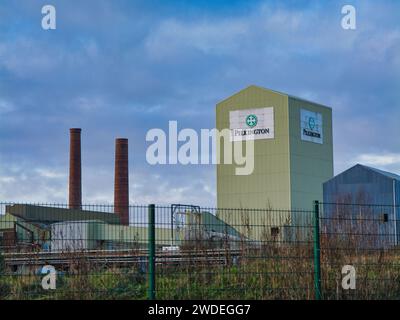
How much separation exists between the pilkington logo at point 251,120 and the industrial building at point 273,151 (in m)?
0.10

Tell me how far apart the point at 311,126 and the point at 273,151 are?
589 cm

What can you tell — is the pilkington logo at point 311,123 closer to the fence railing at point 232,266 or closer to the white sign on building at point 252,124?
the white sign on building at point 252,124

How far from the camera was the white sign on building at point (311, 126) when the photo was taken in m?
70.6

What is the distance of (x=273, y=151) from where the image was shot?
2707 inches

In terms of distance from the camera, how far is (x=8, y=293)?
14727 millimetres

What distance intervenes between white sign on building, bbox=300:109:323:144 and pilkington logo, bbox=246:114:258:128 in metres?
4.51

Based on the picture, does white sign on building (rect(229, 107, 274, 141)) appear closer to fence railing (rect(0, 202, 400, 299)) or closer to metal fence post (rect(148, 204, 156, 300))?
fence railing (rect(0, 202, 400, 299))

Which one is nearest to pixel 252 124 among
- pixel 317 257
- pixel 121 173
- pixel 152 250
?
pixel 121 173

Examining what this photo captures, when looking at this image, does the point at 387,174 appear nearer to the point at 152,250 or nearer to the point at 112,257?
the point at 112,257

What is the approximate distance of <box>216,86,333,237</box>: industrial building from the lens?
68062mm

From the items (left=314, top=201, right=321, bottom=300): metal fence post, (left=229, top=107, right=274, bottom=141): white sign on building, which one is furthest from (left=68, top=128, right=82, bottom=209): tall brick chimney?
(left=314, top=201, right=321, bottom=300): metal fence post

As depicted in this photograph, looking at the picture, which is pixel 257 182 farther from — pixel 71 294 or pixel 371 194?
pixel 71 294
